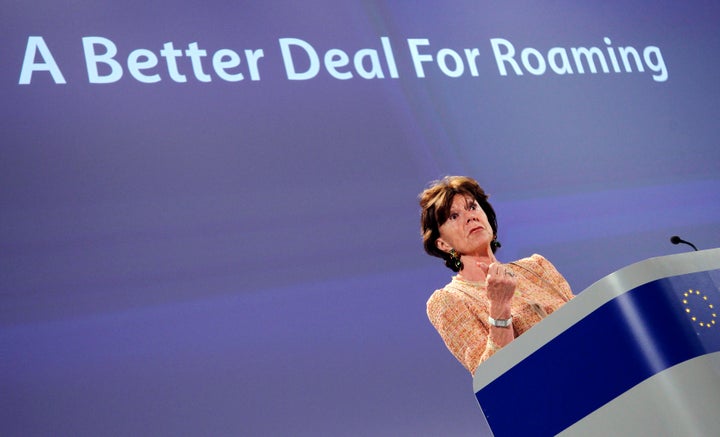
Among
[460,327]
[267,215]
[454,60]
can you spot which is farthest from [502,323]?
[454,60]

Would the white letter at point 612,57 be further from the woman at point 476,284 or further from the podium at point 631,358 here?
the podium at point 631,358

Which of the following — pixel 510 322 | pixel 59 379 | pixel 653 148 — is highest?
pixel 653 148

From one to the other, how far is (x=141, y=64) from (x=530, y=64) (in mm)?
1766

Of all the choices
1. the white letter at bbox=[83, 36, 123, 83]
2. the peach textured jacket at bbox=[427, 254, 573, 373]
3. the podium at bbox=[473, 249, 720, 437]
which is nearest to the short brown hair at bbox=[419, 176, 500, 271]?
the peach textured jacket at bbox=[427, 254, 573, 373]

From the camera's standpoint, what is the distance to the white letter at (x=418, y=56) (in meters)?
3.78

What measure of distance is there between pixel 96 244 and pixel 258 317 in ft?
2.04

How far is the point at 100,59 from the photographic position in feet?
10.8

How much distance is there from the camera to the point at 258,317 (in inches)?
125

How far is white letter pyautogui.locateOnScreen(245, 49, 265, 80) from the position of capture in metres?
3.49

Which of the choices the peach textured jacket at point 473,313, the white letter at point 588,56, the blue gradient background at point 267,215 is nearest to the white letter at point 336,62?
the blue gradient background at point 267,215

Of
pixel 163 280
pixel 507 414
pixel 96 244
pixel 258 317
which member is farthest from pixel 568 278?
pixel 507 414

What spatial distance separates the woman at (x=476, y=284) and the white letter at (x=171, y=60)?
5.08 feet

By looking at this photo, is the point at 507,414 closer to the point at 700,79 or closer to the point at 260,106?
the point at 260,106

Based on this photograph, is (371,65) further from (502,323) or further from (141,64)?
(502,323)
